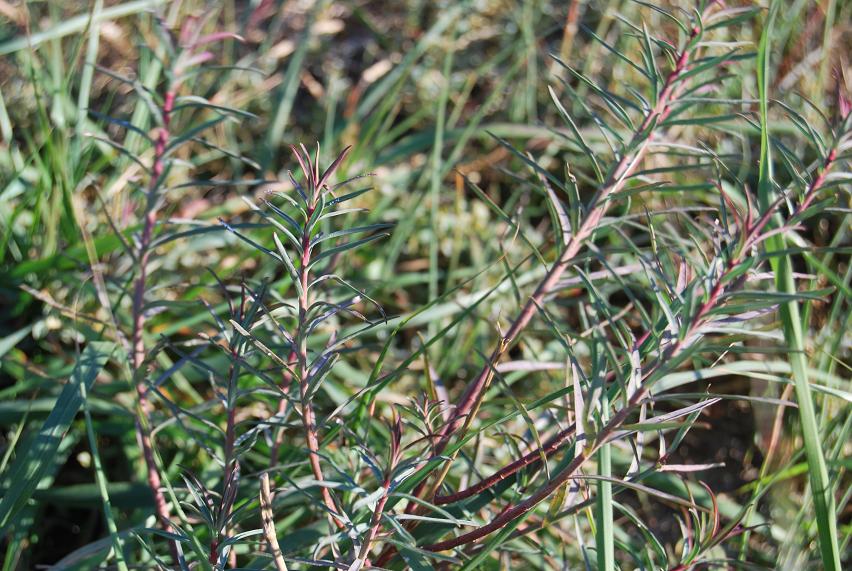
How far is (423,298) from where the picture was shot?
1663mm

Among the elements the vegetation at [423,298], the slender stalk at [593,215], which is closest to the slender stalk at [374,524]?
the vegetation at [423,298]

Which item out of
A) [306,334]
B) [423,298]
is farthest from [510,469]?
[423,298]

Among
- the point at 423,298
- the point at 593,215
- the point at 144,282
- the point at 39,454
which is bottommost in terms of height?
the point at 423,298

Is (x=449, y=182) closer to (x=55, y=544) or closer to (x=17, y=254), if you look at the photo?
(x=17, y=254)

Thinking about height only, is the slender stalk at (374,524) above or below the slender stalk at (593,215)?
below

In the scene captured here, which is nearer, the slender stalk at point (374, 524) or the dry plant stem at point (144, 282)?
the slender stalk at point (374, 524)

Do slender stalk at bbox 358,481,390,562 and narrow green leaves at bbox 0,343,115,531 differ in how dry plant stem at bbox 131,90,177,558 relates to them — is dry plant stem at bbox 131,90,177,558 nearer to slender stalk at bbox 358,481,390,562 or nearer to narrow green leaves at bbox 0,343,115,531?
narrow green leaves at bbox 0,343,115,531

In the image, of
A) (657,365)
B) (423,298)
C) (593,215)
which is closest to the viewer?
(657,365)

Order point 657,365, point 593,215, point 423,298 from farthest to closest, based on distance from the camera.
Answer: point 423,298
point 593,215
point 657,365

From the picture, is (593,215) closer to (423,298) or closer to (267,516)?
(267,516)

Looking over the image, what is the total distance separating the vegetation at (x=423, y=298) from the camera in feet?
2.45

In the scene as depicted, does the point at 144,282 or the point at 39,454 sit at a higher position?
the point at 144,282

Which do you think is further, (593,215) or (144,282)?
(144,282)

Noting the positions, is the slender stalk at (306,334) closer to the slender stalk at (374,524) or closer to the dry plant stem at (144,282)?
the slender stalk at (374,524)
